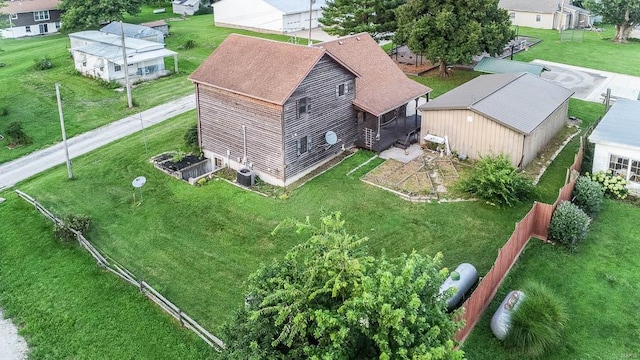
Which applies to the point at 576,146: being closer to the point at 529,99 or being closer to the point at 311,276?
the point at 529,99

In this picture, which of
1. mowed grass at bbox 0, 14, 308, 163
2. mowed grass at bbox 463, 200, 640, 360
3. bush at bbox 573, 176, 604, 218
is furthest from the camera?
mowed grass at bbox 0, 14, 308, 163

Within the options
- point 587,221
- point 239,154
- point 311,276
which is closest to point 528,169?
point 587,221

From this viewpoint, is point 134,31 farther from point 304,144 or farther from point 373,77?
point 304,144

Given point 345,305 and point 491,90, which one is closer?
point 345,305

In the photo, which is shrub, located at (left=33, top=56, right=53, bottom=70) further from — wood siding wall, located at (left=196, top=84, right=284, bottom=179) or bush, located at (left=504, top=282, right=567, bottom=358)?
bush, located at (left=504, top=282, right=567, bottom=358)

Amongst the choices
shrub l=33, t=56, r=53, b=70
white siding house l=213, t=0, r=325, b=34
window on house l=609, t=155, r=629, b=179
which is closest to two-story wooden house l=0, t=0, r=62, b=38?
shrub l=33, t=56, r=53, b=70

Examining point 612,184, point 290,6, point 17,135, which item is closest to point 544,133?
point 612,184
